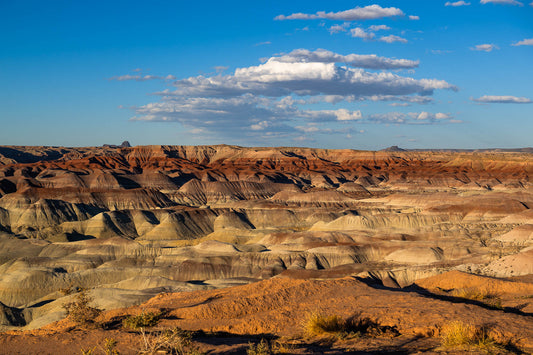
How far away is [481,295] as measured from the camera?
73.6 feet

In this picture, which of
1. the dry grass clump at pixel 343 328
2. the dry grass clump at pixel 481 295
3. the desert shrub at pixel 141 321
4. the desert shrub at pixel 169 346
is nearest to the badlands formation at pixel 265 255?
the dry grass clump at pixel 481 295

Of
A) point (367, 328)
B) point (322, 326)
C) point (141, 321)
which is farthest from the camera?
point (141, 321)

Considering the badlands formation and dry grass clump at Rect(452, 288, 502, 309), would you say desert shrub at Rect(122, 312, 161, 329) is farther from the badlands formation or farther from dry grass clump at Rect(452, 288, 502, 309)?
dry grass clump at Rect(452, 288, 502, 309)

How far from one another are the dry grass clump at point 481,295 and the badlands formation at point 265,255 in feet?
0.40

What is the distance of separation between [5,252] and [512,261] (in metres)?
65.5

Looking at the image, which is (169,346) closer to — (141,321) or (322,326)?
(322,326)

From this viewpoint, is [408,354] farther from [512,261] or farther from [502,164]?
[502,164]

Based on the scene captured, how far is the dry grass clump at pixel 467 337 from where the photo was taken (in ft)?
43.3

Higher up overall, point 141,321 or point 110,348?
point 110,348

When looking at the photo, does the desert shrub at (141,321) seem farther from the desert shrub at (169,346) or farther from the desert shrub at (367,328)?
the desert shrub at (367,328)

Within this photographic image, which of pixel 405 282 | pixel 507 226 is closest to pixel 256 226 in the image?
pixel 507 226

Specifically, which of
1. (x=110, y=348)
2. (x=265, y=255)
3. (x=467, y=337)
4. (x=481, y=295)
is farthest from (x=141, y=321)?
(x=265, y=255)

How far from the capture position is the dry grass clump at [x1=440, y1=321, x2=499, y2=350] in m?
13.2

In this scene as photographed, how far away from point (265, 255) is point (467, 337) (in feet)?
164
